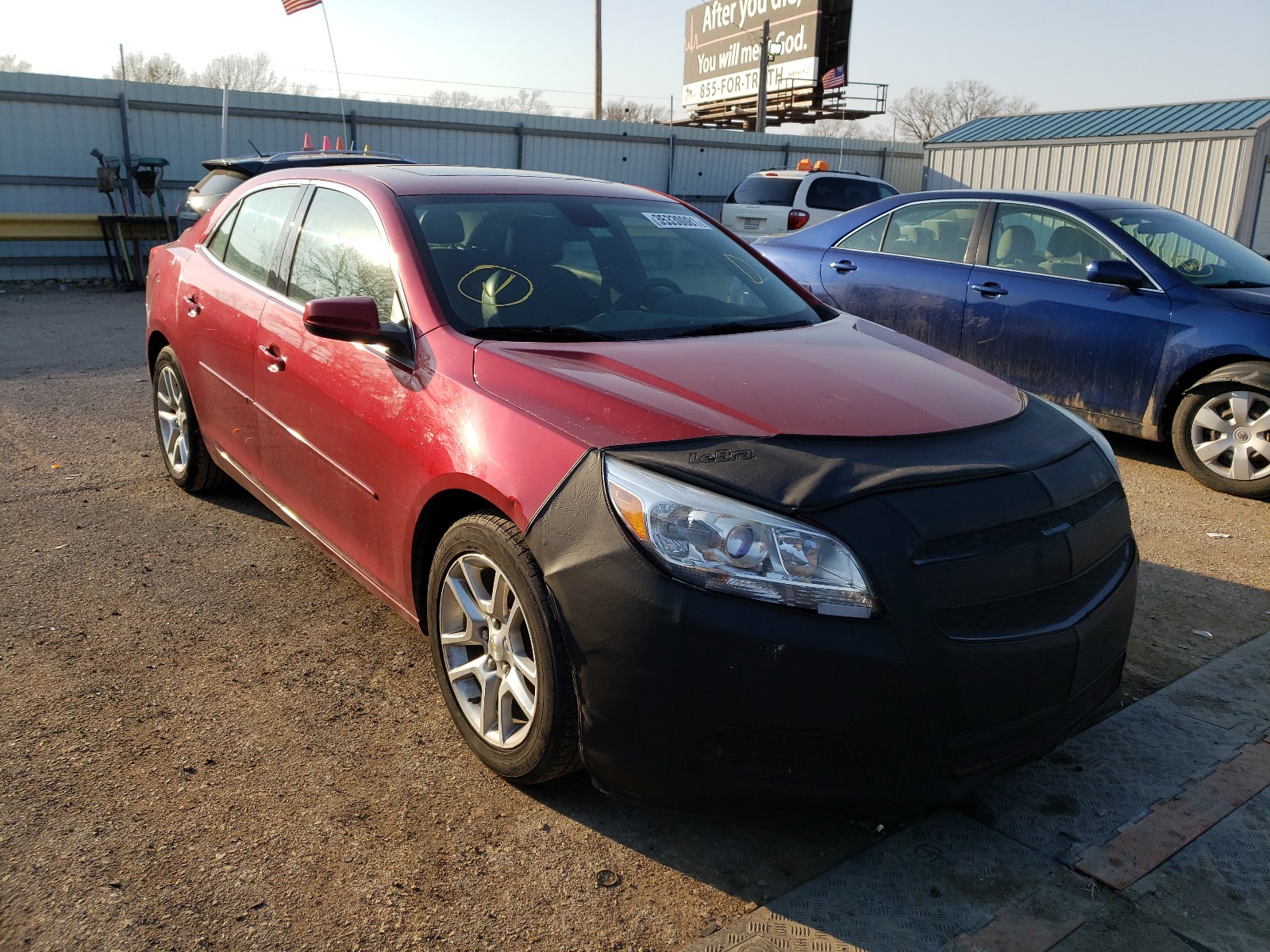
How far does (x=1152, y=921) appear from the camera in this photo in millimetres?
2326

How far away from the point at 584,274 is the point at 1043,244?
4.20 m

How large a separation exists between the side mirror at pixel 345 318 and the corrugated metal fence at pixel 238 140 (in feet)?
45.0

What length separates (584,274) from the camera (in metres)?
3.49

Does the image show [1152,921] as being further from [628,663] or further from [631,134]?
[631,134]

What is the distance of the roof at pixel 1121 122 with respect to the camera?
631 inches

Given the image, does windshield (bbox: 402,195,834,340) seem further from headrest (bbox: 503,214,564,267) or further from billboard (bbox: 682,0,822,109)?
billboard (bbox: 682,0,822,109)

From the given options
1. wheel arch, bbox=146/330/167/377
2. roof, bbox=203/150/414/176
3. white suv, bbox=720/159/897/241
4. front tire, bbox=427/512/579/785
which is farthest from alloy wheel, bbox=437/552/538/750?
white suv, bbox=720/159/897/241

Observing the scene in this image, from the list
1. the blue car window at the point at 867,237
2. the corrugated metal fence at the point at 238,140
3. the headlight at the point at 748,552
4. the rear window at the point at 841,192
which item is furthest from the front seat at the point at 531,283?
the corrugated metal fence at the point at 238,140

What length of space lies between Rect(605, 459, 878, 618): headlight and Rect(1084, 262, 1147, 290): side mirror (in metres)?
4.64

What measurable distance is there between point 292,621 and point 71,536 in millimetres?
1498

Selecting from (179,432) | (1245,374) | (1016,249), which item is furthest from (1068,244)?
(179,432)

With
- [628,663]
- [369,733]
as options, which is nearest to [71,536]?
[369,733]

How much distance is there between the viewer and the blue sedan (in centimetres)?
566

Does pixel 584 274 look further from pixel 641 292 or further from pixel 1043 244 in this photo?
pixel 1043 244
